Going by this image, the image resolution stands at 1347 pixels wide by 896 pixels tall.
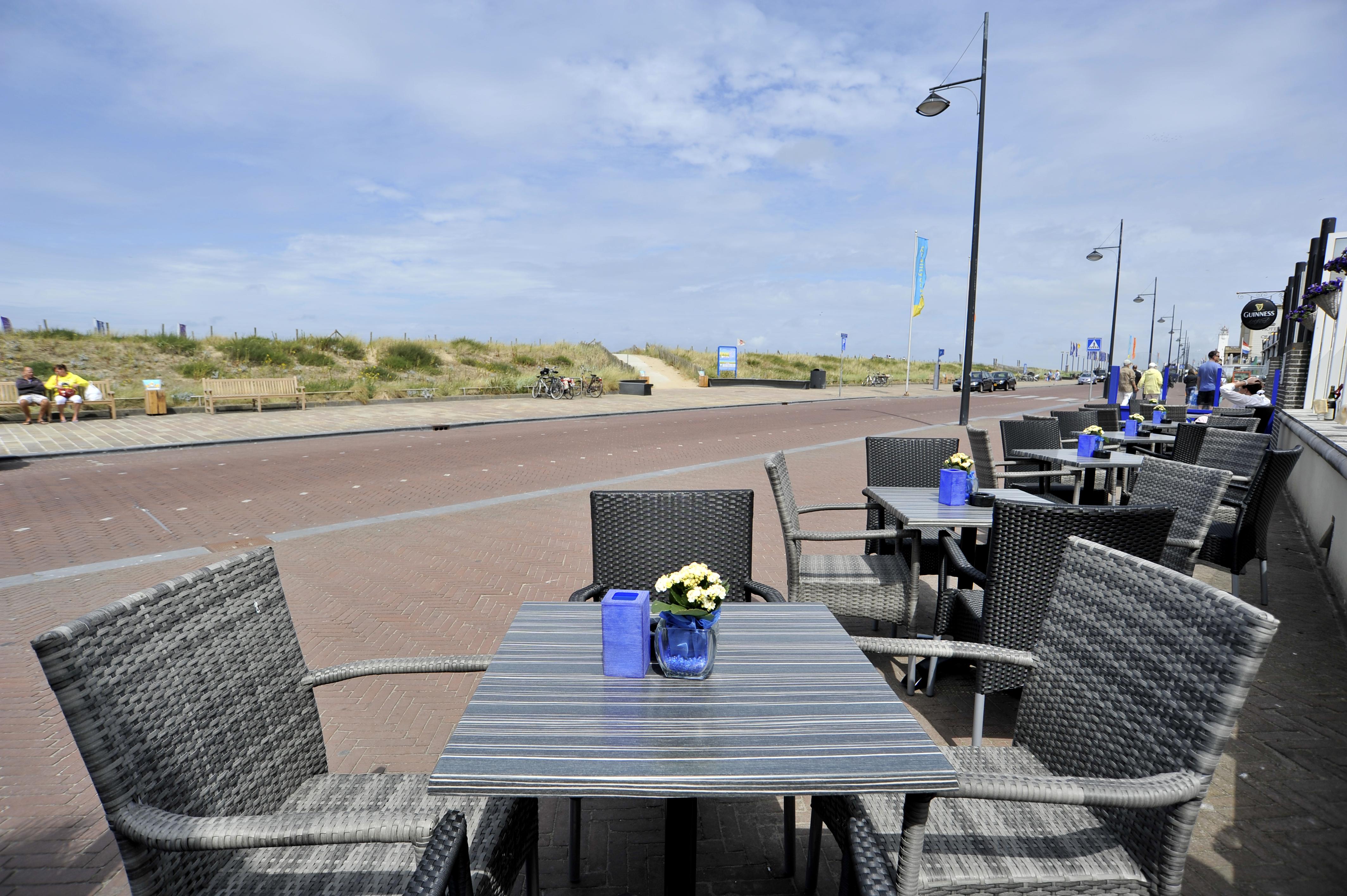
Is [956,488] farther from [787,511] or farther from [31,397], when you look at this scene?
[31,397]

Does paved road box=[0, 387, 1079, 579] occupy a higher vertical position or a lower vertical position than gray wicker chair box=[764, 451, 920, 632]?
lower

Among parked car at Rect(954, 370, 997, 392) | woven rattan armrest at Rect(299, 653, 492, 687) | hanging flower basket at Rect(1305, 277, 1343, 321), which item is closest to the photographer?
woven rattan armrest at Rect(299, 653, 492, 687)

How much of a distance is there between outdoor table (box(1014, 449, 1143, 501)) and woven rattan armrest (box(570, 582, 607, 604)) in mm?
4348

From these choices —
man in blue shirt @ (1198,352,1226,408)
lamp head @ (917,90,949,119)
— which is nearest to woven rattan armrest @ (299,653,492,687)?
lamp head @ (917,90,949,119)

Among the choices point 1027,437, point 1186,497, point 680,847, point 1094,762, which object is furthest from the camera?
point 1027,437

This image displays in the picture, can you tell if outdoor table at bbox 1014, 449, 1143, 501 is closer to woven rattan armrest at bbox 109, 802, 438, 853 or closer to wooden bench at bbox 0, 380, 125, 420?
woven rattan armrest at bbox 109, 802, 438, 853

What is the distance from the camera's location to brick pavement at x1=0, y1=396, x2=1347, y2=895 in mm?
2299

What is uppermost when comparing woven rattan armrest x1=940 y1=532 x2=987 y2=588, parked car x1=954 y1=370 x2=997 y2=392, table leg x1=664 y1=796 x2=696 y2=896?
woven rattan armrest x1=940 y1=532 x2=987 y2=588

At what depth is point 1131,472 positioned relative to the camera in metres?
6.87

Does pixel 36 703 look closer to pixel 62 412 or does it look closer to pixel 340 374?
pixel 62 412

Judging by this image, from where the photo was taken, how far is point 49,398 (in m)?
14.8

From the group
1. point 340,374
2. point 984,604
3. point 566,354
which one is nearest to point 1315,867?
point 984,604

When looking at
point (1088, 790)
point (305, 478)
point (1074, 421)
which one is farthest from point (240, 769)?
point (1074, 421)

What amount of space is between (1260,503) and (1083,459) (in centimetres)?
153
